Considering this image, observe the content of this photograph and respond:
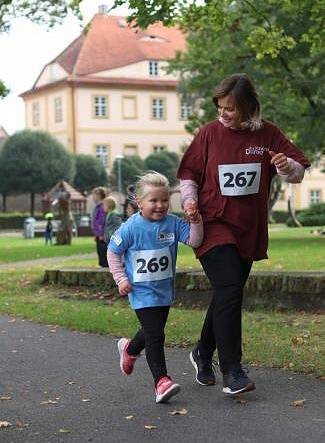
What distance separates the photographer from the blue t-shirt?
5.41 metres

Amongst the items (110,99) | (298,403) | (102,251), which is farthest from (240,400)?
(110,99)

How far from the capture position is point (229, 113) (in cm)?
534

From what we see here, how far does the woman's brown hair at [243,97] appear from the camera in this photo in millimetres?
5312

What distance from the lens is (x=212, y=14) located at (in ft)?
47.9

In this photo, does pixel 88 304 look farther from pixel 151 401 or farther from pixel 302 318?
pixel 151 401

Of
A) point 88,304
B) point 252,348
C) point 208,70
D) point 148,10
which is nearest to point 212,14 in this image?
point 148,10

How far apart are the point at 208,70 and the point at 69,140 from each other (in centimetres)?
5187

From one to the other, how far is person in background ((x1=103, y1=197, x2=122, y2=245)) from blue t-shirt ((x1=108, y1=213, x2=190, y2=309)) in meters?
7.73

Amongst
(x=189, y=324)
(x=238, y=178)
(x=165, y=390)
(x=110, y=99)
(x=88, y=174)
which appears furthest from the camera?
(x=110, y=99)

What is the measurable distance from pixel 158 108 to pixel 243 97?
7883 cm

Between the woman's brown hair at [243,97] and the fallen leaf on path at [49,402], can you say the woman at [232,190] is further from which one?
the fallen leaf on path at [49,402]

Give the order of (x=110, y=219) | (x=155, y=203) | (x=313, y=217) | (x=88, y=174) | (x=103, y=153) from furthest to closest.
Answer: (x=103, y=153), (x=88, y=174), (x=313, y=217), (x=110, y=219), (x=155, y=203)

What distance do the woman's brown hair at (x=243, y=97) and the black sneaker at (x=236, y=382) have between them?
5.11ft

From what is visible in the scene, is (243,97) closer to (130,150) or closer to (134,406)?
(134,406)
